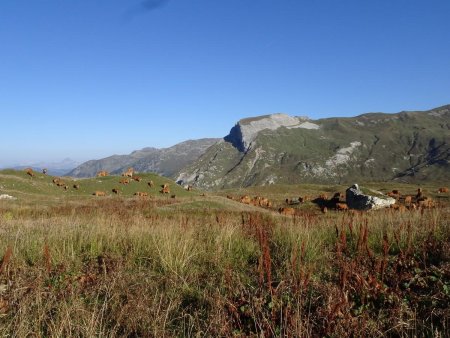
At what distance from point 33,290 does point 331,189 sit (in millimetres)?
50631

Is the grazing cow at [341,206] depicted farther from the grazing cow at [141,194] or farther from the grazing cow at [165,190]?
the grazing cow at [141,194]

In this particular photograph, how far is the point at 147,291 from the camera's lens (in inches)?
221

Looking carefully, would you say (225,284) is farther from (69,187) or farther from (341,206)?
(69,187)

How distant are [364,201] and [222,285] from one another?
31.9m

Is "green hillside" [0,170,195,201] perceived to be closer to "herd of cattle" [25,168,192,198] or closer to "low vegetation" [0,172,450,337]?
"herd of cattle" [25,168,192,198]

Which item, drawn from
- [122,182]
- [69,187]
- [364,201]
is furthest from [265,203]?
[69,187]

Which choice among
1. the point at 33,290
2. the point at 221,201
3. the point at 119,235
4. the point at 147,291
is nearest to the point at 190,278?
the point at 147,291

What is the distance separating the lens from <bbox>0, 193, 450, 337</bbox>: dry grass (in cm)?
429

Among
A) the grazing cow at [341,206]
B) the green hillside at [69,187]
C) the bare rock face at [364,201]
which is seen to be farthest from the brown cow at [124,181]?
the bare rock face at [364,201]

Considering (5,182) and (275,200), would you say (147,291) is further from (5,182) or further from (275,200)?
(275,200)

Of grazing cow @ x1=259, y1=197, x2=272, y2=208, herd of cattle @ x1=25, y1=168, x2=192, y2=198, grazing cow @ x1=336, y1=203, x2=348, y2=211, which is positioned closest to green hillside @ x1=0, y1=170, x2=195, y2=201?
herd of cattle @ x1=25, y1=168, x2=192, y2=198

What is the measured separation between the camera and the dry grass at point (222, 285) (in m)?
4.29

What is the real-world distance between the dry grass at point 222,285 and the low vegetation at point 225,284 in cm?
2

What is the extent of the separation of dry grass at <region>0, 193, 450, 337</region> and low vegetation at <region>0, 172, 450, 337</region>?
23 mm
